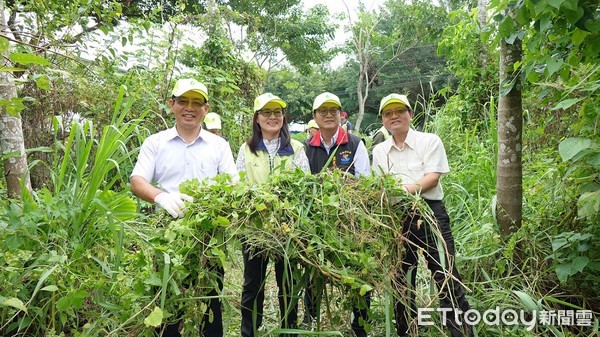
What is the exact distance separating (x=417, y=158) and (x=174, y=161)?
4.28 feet

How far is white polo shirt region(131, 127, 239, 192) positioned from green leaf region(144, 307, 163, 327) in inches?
34.3

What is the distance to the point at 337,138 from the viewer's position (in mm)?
2756

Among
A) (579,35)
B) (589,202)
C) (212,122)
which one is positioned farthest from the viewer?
(212,122)

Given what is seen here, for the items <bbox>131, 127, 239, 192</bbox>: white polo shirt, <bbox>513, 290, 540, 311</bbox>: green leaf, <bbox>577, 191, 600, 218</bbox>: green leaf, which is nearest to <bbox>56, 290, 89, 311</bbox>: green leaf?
<bbox>131, 127, 239, 192</bbox>: white polo shirt

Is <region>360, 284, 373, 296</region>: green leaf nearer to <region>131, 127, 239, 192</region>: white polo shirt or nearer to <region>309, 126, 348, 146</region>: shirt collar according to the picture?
<region>131, 127, 239, 192</region>: white polo shirt

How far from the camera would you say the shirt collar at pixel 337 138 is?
107 inches

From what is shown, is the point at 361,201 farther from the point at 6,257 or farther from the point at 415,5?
the point at 415,5

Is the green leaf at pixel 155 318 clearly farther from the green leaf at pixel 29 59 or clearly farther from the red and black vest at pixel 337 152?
the red and black vest at pixel 337 152

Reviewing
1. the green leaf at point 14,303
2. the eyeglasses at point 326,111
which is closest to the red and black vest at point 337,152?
the eyeglasses at point 326,111

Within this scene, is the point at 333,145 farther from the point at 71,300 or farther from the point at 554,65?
the point at 71,300

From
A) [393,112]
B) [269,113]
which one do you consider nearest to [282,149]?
[269,113]

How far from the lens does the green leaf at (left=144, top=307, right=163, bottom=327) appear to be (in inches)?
58.7

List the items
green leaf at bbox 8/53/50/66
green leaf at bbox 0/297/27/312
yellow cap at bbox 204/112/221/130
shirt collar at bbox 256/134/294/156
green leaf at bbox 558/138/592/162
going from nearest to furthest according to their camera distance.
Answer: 1. green leaf at bbox 8/53/50/66
2. green leaf at bbox 0/297/27/312
3. green leaf at bbox 558/138/592/162
4. shirt collar at bbox 256/134/294/156
5. yellow cap at bbox 204/112/221/130

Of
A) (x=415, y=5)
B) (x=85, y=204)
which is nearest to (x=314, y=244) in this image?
(x=85, y=204)
